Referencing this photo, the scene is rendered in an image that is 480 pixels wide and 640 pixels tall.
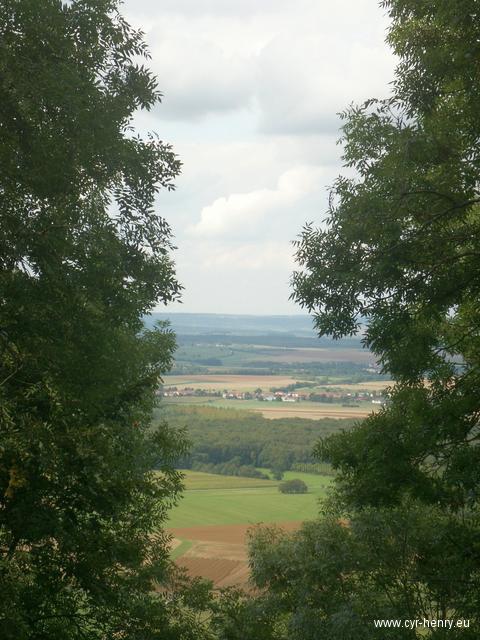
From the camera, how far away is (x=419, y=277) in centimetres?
1041

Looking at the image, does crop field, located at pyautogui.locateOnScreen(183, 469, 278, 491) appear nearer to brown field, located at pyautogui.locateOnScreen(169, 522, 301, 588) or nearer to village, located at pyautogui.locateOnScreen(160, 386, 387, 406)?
brown field, located at pyautogui.locateOnScreen(169, 522, 301, 588)

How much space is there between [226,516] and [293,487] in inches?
308

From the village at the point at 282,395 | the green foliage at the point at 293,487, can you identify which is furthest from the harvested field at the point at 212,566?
the village at the point at 282,395

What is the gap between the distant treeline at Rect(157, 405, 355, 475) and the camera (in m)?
55.2

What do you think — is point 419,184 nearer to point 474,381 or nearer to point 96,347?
point 474,381

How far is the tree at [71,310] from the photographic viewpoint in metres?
7.76

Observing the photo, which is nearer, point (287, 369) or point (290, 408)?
point (290, 408)

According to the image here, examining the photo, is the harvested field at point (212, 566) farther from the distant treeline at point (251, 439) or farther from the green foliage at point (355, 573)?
the distant treeline at point (251, 439)

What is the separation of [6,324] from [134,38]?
5719mm

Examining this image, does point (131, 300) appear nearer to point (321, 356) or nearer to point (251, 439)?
point (251, 439)

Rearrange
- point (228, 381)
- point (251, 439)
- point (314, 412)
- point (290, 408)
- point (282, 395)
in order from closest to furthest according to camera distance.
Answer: point (251, 439) < point (314, 412) < point (290, 408) < point (282, 395) < point (228, 381)

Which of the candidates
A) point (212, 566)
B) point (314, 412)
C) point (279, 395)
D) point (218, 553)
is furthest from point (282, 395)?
point (212, 566)

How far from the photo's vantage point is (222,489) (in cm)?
Result: 4878

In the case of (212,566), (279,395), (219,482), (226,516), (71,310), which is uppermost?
(71,310)
